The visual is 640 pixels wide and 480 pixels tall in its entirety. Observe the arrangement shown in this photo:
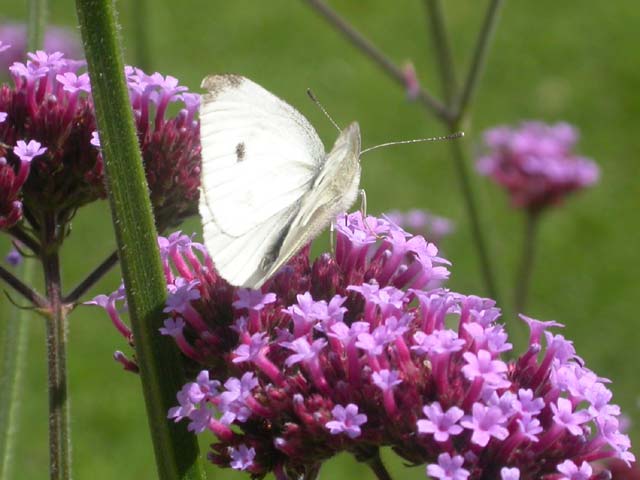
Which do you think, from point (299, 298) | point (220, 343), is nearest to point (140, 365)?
point (220, 343)

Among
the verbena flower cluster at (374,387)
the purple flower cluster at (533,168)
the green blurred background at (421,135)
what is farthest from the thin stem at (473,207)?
the verbena flower cluster at (374,387)

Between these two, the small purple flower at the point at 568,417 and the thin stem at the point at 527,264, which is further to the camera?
the thin stem at the point at 527,264

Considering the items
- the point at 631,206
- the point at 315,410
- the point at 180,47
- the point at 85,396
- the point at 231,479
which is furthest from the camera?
the point at 180,47

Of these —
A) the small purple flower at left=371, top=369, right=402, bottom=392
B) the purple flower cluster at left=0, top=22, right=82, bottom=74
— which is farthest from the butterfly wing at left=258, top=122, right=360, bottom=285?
the purple flower cluster at left=0, top=22, right=82, bottom=74

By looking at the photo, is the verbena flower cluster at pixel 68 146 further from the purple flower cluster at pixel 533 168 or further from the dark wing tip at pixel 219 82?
the purple flower cluster at pixel 533 168

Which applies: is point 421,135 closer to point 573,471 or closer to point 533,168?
point 533,168

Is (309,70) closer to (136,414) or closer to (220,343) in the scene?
(136,414)
